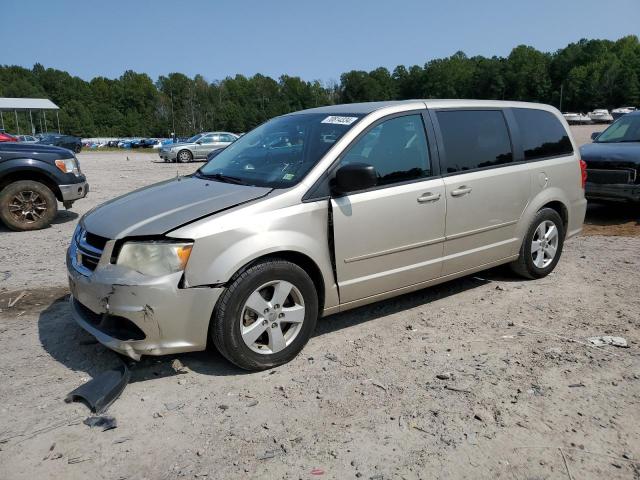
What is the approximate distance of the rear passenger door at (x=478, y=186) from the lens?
4.49m

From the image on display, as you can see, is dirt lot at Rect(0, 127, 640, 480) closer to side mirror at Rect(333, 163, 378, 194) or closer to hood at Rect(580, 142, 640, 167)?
side mirror at Rect(333, 163, 378, 194)

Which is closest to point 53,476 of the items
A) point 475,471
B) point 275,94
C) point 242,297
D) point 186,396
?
point 186,396

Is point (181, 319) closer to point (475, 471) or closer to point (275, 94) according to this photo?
point (475, 471)

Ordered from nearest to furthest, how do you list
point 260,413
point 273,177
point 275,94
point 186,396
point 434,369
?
point 260,413, point 186,396, point 434,369, point 273,177, point 275,94

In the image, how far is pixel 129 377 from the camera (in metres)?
3.47

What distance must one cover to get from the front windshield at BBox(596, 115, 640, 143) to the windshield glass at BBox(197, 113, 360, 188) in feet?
22.6

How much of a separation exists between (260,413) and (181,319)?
75 centimetres

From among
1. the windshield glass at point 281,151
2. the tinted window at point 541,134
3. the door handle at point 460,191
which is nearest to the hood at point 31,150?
the windshield glass at point 281,151

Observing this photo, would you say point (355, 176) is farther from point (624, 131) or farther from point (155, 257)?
point (624, 131)

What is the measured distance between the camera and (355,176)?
365 centimetres

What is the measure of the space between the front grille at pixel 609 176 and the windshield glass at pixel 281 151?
5.79m

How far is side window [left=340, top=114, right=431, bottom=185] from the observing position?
158 inches

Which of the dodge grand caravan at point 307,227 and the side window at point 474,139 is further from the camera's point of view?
the side window at point 474,139

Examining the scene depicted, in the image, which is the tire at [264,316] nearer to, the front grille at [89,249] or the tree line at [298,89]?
the front grille at [89,249]
